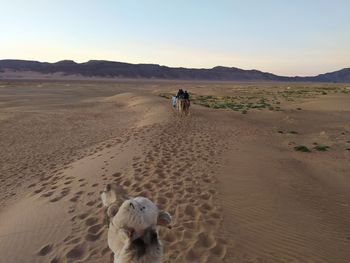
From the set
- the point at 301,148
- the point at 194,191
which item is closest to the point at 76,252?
the point at 194,191

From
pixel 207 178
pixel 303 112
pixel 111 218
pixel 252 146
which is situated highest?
pixel 111 218

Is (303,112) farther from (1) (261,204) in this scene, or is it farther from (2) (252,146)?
(1) (261,204)

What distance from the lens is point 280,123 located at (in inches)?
890

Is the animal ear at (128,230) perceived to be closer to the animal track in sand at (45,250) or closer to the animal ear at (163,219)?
the animal ear at (163,219)

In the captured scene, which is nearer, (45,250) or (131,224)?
(131,224)

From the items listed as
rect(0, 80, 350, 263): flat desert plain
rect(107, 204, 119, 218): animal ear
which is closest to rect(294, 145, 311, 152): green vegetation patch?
rect(0, 80, 350, 263): flat desert plain

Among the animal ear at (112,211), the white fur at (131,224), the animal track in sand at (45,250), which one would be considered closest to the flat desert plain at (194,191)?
the animal track in sand at (45,250)

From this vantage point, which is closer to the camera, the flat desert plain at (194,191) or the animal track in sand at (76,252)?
the animal track in sand at (76,252)

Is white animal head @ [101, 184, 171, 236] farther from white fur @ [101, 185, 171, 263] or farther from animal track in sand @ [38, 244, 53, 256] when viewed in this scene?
animal track in sand @ [38, 244, 53, 256]

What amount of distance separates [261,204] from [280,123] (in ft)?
51.4

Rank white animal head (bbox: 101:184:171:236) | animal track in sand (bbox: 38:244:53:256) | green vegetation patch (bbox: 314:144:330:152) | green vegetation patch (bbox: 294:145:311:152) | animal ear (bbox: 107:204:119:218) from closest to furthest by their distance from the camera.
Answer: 1. white animal head (bbox: 101:184:171:236)
2. animal ear (bbox: 107:204:119:218)
3. animal track in sand (bbox: 38:244:53:256)
4. green vegetation patch (bbox: 294:145:311:152)
5. green vegetation patch (bbox: 314:144:330:152)

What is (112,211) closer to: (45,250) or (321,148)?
(45,250)

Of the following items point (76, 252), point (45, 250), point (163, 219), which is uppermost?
point (163, 219)

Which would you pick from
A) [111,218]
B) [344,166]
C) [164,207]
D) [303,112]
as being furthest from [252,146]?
[303,112]
